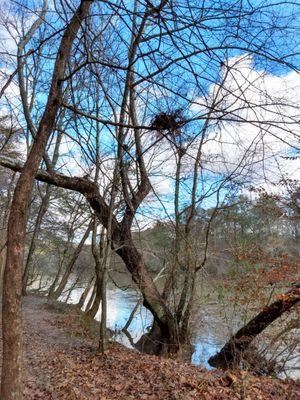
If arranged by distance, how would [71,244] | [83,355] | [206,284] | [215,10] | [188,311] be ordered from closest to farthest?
[215,10] → [83,355] → [188,311] → [206,284] → [71,244]

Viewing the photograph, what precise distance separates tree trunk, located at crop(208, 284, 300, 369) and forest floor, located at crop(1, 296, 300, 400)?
215cm

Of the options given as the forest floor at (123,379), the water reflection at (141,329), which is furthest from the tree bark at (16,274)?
A: the water reflection at (141,329)

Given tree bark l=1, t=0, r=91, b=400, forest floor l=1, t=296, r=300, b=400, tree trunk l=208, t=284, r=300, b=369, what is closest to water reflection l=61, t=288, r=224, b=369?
tree trunk l=208, t=284, r=300, b=369

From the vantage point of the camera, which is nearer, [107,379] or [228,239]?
[107,379]

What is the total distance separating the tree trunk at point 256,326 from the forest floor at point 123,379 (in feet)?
7.04

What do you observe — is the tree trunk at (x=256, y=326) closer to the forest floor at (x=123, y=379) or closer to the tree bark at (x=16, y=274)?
the forest floor at (x=123, y=379)

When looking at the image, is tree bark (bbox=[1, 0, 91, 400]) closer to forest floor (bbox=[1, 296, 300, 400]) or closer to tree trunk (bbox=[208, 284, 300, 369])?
forest floor (bbox=[1, 296, 300, 400])

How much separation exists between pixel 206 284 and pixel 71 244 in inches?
386

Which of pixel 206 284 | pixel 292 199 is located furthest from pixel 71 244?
pixel 292 199

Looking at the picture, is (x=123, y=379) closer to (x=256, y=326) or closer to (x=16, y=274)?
(x=16, y=274)

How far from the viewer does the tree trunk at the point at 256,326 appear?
8.45 metres

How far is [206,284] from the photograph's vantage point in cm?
1082

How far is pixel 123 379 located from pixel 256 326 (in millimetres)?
4239

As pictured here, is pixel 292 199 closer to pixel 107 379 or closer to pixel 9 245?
pixel 107 379
